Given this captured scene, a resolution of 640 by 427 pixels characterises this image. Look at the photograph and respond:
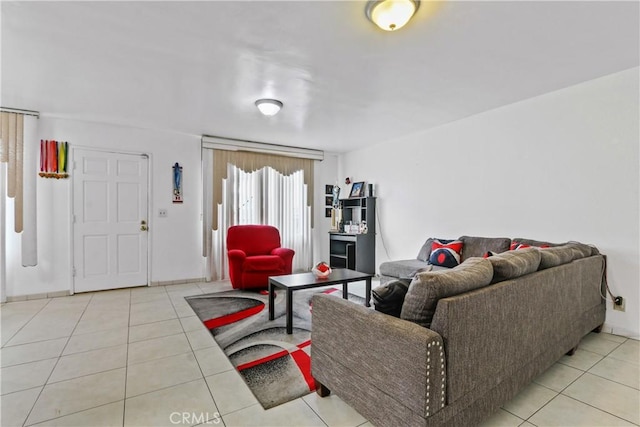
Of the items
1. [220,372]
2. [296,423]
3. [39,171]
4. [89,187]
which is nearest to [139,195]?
[89,187]

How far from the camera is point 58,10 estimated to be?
1.99 m

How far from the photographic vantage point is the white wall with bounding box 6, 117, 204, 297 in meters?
4.06

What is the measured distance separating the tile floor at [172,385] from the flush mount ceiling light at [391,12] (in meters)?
2.31

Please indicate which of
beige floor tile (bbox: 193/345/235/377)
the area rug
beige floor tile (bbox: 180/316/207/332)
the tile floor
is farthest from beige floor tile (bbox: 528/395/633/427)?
beige floor tile (bbox: 180/316/207/332)

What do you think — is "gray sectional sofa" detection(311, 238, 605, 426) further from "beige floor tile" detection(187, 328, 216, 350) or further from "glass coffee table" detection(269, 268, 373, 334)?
"beige floor tile" detection(187, 328, 216, 350)

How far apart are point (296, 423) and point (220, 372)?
2.54 feet

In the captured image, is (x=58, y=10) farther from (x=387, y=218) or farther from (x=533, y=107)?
(x=387, y=218)

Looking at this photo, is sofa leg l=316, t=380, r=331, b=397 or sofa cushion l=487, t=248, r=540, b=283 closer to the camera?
sofa cushion l=487, t=248, r=540, b=283

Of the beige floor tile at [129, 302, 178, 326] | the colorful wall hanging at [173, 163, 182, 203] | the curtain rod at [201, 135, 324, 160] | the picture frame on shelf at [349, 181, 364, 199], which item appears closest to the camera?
the beige floor tile at [129, 302, 178, 326]

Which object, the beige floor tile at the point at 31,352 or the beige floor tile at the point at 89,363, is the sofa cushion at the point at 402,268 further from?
the beige floor tile at the point at 31,352

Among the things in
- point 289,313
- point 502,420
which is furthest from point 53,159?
point 502,420

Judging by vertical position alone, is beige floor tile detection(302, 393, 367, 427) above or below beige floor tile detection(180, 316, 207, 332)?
below

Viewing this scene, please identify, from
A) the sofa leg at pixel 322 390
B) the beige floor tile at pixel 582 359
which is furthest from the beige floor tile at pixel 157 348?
the beige floor tile at pixel 582 359

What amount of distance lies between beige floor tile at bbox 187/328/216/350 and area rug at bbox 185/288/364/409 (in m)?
0.05
